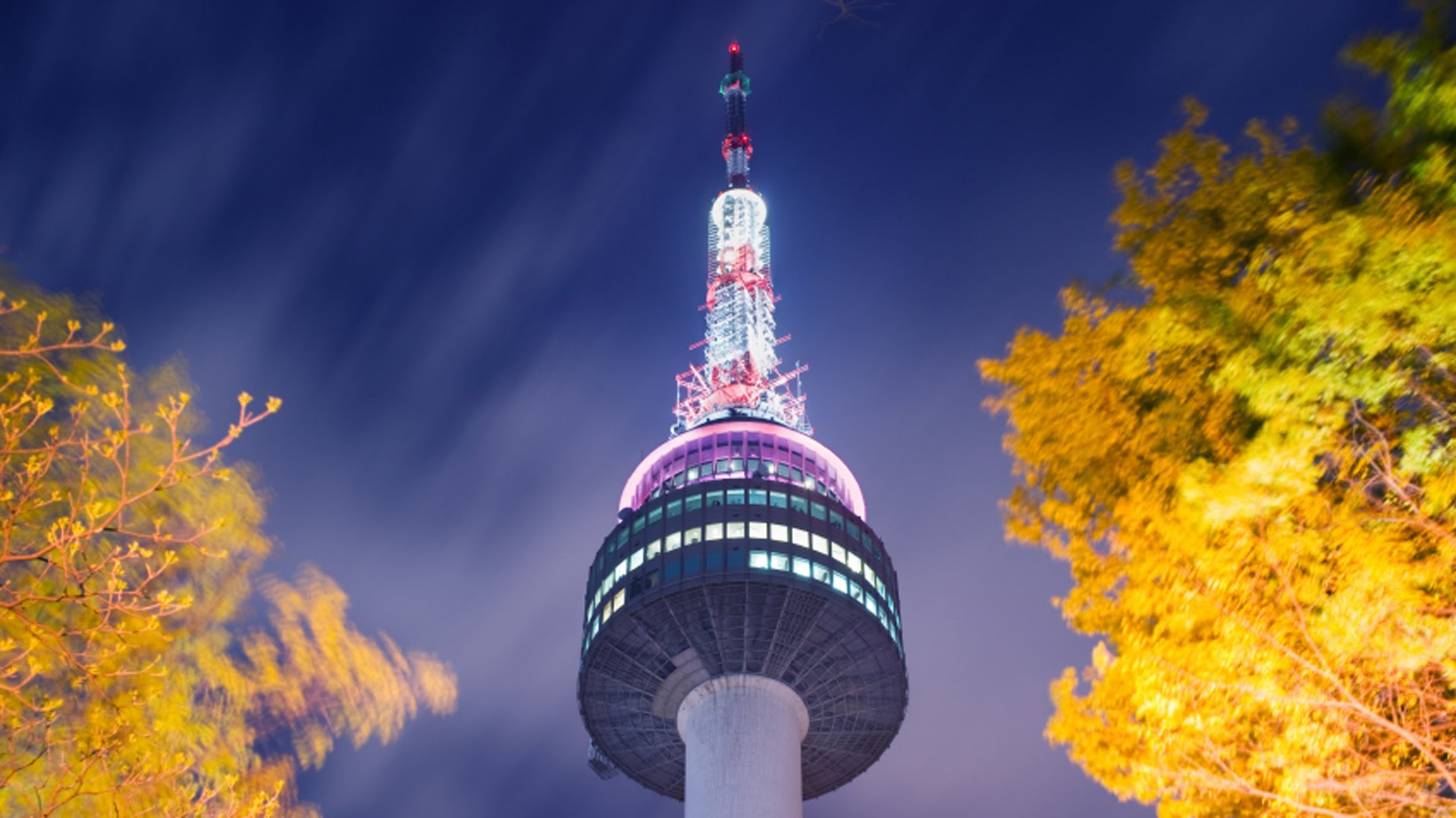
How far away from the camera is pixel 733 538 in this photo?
184 ft

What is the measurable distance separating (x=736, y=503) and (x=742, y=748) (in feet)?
43.3

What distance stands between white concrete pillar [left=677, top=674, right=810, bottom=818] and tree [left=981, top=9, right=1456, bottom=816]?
40.7 m

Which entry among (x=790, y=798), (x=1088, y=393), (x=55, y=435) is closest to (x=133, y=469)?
(x=55, y=435)

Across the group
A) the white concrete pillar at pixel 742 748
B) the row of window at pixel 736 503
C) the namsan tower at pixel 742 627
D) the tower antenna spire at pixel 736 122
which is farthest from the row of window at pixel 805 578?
the tower antenna spire at pixel 736 122

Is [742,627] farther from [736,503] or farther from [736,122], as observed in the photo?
[736,122]

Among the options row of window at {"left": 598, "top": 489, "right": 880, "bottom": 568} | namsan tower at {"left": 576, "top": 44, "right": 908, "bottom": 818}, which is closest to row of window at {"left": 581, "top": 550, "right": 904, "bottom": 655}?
namsan tower at {"left": 576, "top": 44, "right": 908, "bottom": 818}

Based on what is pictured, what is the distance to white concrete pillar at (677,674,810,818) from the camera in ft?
171

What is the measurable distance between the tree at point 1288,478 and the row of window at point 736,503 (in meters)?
43.9

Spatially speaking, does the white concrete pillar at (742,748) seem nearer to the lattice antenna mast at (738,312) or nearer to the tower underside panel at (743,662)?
the tower underside panel at (743,662)

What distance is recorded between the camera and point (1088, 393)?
1470 centimetres

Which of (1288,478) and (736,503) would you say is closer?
(1288,478)

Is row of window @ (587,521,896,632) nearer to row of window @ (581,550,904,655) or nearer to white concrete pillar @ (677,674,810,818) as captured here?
row of window @ (581,550,904,655)

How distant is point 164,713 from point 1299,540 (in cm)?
1345

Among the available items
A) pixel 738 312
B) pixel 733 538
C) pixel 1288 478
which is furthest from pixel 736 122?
pixel 1288 478
